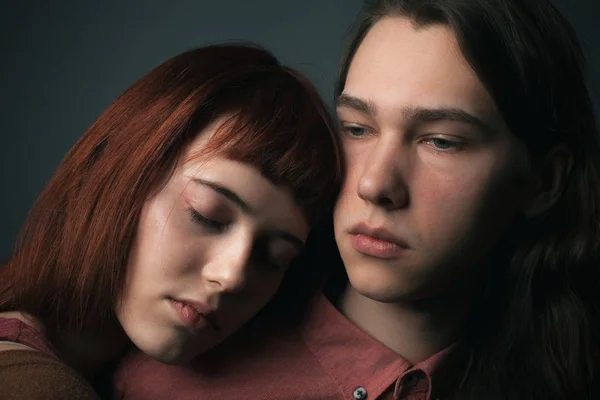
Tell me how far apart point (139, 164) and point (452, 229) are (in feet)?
1.73

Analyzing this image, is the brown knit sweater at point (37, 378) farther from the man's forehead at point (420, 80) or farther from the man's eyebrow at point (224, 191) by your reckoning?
the man's forehead at point (420, 80)

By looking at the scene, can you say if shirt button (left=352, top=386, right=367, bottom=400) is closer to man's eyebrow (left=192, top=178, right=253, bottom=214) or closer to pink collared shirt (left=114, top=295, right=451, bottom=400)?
pink collared shirt (left=114, top=295, right=451, bottom=400)

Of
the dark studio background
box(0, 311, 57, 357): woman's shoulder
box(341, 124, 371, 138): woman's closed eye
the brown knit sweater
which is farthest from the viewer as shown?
the dark studio background

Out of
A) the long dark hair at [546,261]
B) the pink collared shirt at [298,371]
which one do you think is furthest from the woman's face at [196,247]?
the long dark hair at [546,261]

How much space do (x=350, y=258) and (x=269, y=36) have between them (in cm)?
76

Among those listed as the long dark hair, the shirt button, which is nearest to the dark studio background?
the long dark hair

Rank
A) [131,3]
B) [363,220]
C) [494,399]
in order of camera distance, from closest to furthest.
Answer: [363,220], [494,399], [131,3]

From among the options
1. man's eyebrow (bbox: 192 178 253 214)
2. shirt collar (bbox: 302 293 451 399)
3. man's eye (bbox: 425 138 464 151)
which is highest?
man's eye (bbox: 425 138 464 151)

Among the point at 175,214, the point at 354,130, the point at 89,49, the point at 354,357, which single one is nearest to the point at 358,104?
Answer: the point at 354,130

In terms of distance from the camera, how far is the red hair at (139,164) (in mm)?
1267

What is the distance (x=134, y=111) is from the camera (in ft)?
4.33

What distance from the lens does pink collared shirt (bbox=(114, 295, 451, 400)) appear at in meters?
1.39

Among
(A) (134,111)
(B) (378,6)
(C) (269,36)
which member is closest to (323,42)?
(C) (269,36)

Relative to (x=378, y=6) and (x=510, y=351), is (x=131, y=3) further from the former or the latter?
(x=510, y=351)
